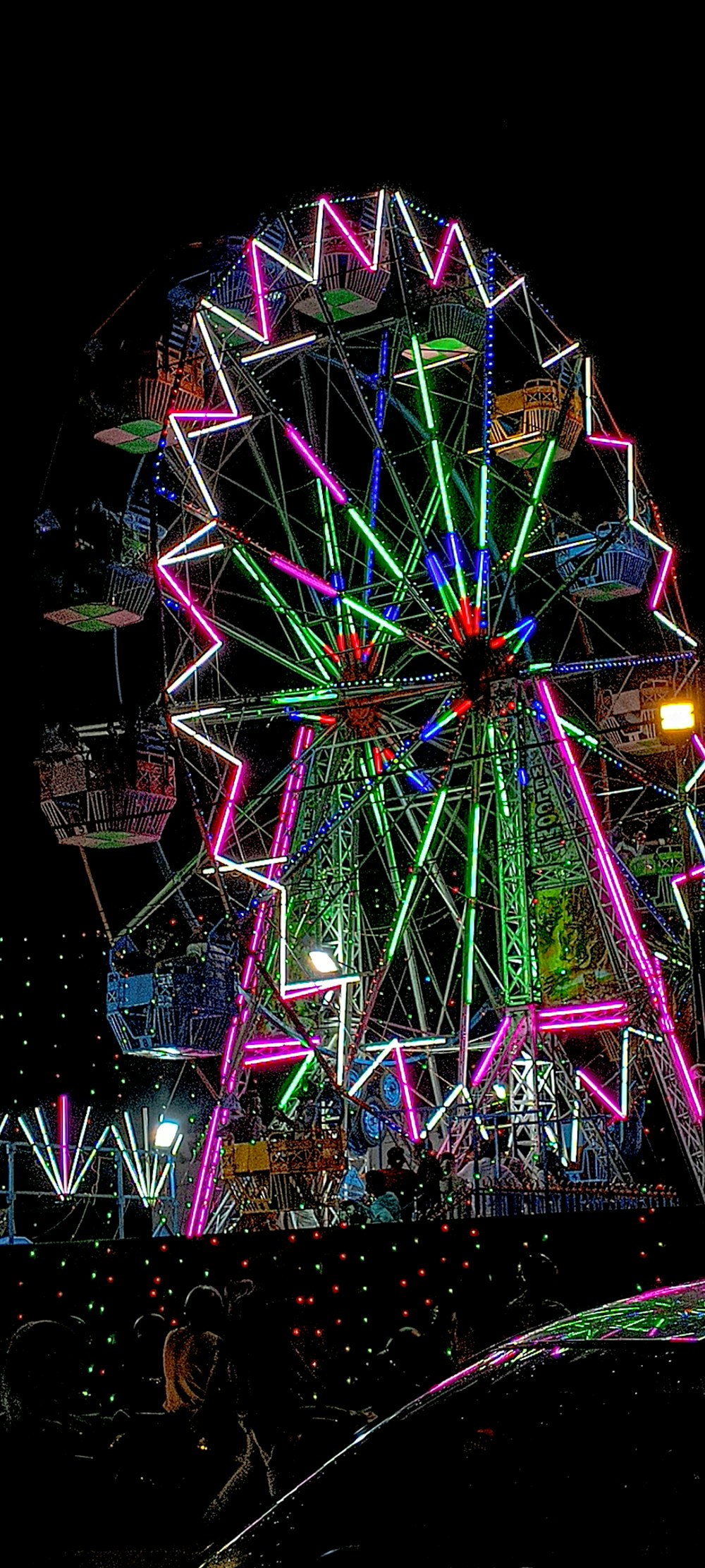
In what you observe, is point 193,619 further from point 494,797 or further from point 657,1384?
point 657,1384

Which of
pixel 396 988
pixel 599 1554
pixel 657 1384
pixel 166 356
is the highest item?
pixel 166 356

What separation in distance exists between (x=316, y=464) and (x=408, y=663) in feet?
9.07

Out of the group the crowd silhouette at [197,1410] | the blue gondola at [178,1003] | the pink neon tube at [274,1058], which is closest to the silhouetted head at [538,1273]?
the crowd silhouette at [197,1410]

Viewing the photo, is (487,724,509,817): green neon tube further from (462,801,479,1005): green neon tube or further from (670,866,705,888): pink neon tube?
(670,866,705,888): pink neon tube

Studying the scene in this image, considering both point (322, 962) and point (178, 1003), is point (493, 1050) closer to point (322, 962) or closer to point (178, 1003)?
point (322, 962)

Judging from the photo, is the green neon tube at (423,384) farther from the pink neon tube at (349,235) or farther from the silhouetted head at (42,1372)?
the silhouetted head at (42,1372)

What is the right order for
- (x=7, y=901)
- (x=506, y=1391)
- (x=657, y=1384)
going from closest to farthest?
(x=657, y=1384) < (x=506, y=1391) < (x=7, y=901)

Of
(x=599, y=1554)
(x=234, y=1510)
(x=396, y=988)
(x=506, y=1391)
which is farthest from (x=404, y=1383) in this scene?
(x=396, y=988)

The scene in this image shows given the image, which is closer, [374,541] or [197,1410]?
[197,1410]

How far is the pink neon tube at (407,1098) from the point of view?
23609mm

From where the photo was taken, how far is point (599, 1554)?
137 inches

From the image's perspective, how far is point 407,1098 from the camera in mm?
24031

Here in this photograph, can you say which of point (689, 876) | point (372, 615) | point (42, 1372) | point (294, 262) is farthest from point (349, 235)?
point (42, 1372)

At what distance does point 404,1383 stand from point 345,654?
45.1ft
